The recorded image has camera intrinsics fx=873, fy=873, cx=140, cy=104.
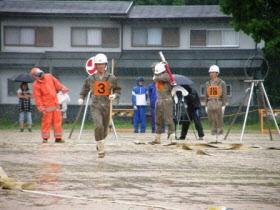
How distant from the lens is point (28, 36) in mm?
53062

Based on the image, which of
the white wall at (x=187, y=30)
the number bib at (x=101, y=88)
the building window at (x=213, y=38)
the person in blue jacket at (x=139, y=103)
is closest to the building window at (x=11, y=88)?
the white wall at (x=187, y=30)

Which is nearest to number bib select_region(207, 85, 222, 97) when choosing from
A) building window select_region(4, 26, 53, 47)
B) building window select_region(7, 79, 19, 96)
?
building window select_region(4, 26, 53, 47)

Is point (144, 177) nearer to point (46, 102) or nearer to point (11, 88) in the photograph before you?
point (46, 102)

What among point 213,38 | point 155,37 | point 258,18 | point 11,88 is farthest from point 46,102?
point 11,88

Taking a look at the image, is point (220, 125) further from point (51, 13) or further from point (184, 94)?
point (51, 13)

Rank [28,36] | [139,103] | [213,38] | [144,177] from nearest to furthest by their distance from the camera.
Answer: [144,177] → [139,103] → [213,38] → [28,36]

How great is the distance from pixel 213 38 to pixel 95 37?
711 centimetres

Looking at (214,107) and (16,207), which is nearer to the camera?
(16,207)

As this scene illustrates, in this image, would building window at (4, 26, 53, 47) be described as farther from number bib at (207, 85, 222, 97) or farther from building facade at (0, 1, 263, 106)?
number bib at (207, 85, 222, 97)

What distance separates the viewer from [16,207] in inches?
359

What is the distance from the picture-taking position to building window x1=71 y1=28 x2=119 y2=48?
52.5m

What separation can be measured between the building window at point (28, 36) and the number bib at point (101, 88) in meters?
35.8

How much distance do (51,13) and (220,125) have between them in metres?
30.0

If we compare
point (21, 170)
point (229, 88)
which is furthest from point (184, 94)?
point (229, 88)
